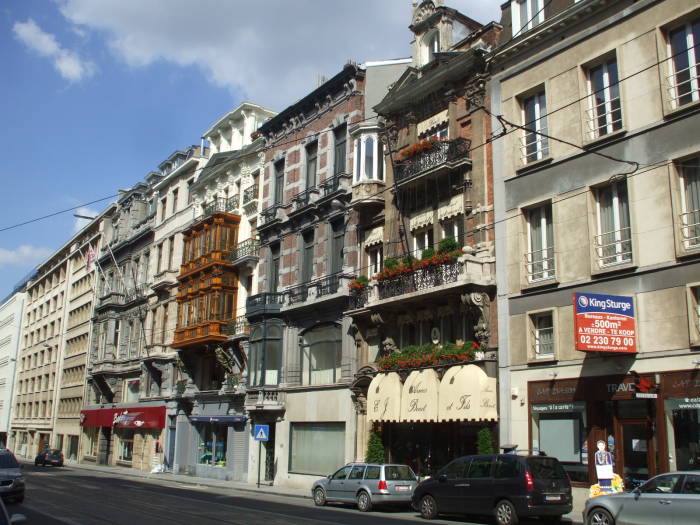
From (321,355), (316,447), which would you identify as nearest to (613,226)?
(321,355)

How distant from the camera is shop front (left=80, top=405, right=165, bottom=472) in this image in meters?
45.0

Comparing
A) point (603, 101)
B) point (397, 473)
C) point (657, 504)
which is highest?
point (603, 101)

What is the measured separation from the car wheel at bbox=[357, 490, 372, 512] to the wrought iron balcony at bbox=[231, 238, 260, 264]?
18.8 metres

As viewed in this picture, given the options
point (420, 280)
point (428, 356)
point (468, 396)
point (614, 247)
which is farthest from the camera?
point (420, 280)

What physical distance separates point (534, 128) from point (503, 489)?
38.3ft

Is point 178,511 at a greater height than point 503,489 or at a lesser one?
lesser

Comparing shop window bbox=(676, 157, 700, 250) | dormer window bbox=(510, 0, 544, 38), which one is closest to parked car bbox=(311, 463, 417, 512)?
shop window bbox=(676, 157, 700, 250)

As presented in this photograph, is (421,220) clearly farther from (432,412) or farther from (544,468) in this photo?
(544,468)

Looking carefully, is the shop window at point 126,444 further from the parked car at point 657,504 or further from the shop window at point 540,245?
the parked car at point 657,504

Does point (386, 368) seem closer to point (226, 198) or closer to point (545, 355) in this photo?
point (545, 355)

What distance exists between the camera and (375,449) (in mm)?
26922

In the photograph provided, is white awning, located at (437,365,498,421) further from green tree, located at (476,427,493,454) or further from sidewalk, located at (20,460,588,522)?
sidewalk, located at (20,460,588,522)

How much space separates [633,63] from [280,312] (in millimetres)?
19775

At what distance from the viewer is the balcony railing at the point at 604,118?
20297 millimetres
